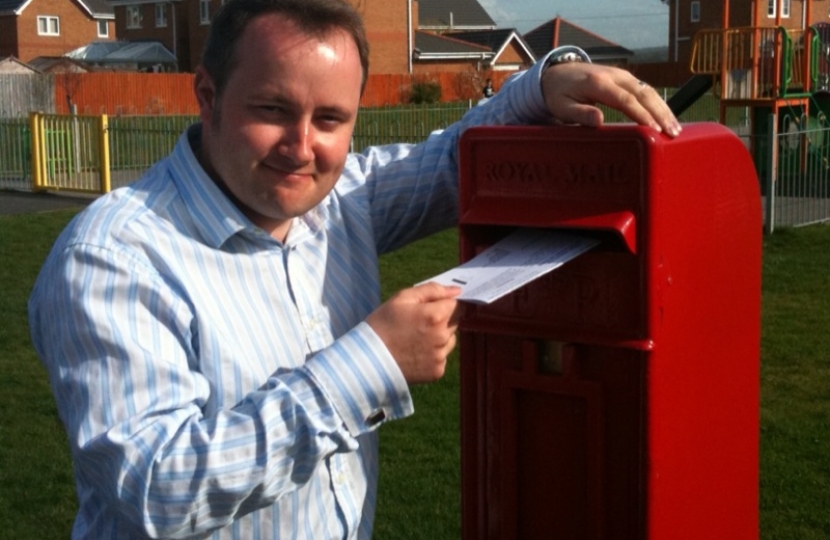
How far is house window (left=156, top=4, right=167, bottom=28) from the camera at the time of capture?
174 ft

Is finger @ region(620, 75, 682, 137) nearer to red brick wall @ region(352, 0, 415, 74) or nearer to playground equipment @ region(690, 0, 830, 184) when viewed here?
playground equipment @ region(690, 0, 830, 184)

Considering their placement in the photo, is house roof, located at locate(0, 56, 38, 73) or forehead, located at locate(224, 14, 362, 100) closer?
forehead, located at locate(224, 14, 362, 100)

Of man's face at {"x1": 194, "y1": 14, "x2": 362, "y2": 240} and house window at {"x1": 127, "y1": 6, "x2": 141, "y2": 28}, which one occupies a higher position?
house window at {"x1": 127, "y1": 6, "x2": 141, "y2": 28}

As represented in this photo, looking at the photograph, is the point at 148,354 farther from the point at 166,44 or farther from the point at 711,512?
the point at 166,44


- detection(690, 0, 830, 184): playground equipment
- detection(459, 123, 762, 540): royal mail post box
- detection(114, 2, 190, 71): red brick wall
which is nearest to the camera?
detection(459, 123, 762, 540): royal mail post box

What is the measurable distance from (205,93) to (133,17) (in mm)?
57098

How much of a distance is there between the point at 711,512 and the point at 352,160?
3.42ft

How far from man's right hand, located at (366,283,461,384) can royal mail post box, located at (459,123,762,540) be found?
414 millimetres

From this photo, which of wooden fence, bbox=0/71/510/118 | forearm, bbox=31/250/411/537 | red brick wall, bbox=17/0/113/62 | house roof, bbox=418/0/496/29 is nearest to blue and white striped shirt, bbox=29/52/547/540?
forearm, bbox=31/250/411/537

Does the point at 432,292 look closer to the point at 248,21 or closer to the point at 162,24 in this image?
the point at 248,21

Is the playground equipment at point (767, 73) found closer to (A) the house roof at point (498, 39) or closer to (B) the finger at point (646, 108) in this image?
(B) the finger at point (646, 108)

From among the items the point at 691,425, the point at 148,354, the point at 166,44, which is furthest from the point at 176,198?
the point at 166,44

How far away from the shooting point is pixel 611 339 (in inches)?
82.9

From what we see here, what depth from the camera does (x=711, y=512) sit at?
2.36 m
